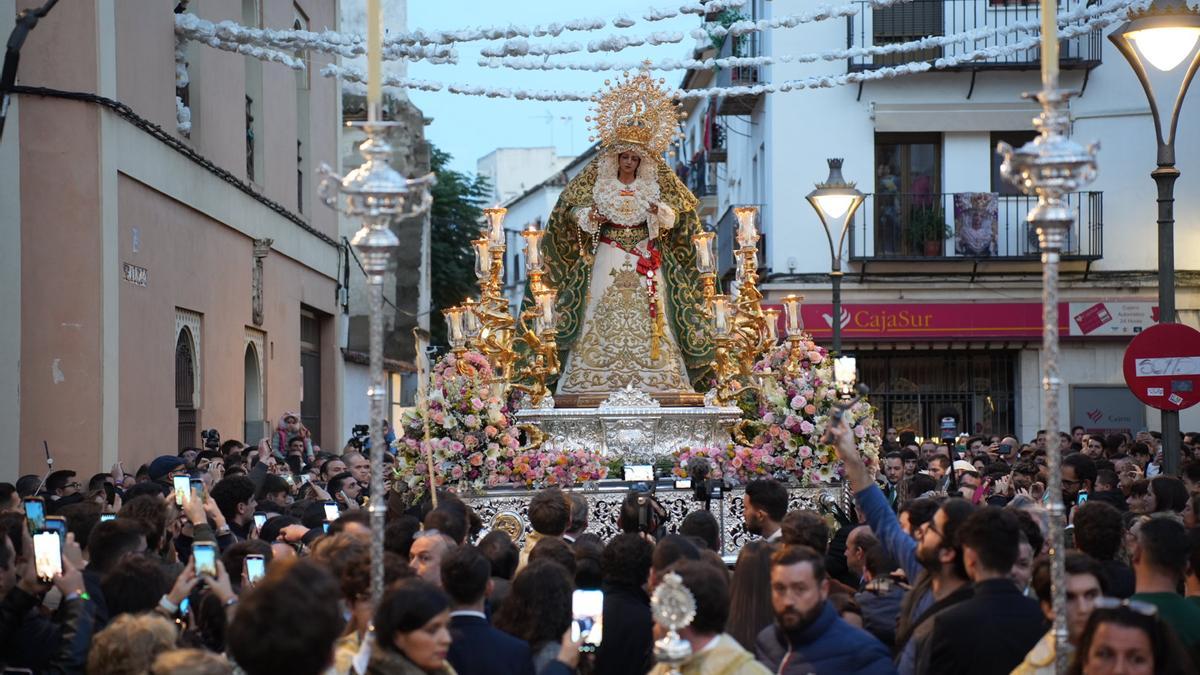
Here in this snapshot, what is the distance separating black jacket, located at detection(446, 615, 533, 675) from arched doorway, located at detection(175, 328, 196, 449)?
13970 mm

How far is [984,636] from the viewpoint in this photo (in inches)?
214

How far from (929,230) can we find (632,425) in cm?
1262

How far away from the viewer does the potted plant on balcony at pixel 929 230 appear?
2569 cm

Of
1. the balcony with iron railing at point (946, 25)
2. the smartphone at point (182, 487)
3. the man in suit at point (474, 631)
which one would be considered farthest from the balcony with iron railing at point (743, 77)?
the man in suit at point (474, 631)

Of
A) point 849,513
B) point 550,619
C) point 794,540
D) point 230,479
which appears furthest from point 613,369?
point 550,619

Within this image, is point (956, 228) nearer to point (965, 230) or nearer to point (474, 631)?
point (965, 230)

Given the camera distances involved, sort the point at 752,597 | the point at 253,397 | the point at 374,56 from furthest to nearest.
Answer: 1. the point at 253,397
2. the point at 752,597
3. the point at 374,56

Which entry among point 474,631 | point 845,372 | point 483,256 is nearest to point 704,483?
point 845,372

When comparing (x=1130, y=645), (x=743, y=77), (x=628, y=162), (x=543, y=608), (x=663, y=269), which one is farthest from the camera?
(x=743, y=77)

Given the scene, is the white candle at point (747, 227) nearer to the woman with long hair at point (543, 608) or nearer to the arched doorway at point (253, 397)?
the woman with long hair at point (543, 608)

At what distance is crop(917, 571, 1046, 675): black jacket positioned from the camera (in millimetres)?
5434

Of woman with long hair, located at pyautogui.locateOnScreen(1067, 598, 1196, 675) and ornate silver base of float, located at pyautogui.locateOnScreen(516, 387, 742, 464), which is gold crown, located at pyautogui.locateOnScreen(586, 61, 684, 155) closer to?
ornate silver base of float, located at pyautogui.locateOnScreen(516, 387, 742, 464)

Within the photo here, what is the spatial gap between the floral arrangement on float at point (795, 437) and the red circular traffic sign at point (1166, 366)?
2.98m

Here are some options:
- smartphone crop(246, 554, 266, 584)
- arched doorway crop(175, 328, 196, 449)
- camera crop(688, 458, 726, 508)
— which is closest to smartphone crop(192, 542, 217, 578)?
smartphone crop(246, 554, 266, 584)
